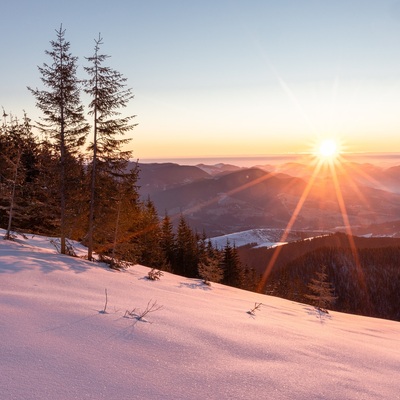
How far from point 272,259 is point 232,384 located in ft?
524

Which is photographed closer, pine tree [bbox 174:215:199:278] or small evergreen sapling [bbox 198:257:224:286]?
small evergreen sapling [bbox 198:257:224:286]

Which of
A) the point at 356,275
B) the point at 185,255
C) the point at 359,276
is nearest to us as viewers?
the point at 185,255

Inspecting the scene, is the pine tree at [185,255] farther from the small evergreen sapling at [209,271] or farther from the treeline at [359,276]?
the treeline at [359,276]

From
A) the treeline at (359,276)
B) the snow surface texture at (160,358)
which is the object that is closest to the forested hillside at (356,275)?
the treeline at (359,276)

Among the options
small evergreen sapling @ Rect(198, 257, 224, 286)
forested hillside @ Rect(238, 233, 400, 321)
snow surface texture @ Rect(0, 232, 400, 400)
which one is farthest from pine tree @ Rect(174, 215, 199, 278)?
forested hillside @ Rect(238, 233, 400, 321)

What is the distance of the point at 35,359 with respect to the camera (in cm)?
320

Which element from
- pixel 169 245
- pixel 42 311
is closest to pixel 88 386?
pixel 42 311

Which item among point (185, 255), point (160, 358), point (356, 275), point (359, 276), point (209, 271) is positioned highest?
point (160, 358)

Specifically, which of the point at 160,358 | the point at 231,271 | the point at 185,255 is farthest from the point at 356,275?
the point at 160,358

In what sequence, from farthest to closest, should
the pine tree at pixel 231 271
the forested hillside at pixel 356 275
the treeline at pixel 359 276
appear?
1. the treeline at pixel 359 276
2. the forested hillside at pixel 356 275
3. the pine tree at pixel 231 271

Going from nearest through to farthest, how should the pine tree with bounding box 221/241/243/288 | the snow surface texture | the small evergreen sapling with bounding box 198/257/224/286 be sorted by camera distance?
1. the snow surface texture
2. the small evergreen sapling with bounding box 198/257/224/286
3. the pine tree with bounding box 221/241/243/288

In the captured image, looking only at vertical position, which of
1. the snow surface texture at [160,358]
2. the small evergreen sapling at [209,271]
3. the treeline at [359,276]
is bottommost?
the treeline at [359,276]

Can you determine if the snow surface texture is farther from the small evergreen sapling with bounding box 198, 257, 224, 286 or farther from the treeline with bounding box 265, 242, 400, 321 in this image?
the treeline with bounding box 265, 242, 400, 321

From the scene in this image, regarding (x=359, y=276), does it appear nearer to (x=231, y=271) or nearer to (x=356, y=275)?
(x=356, y=275)
